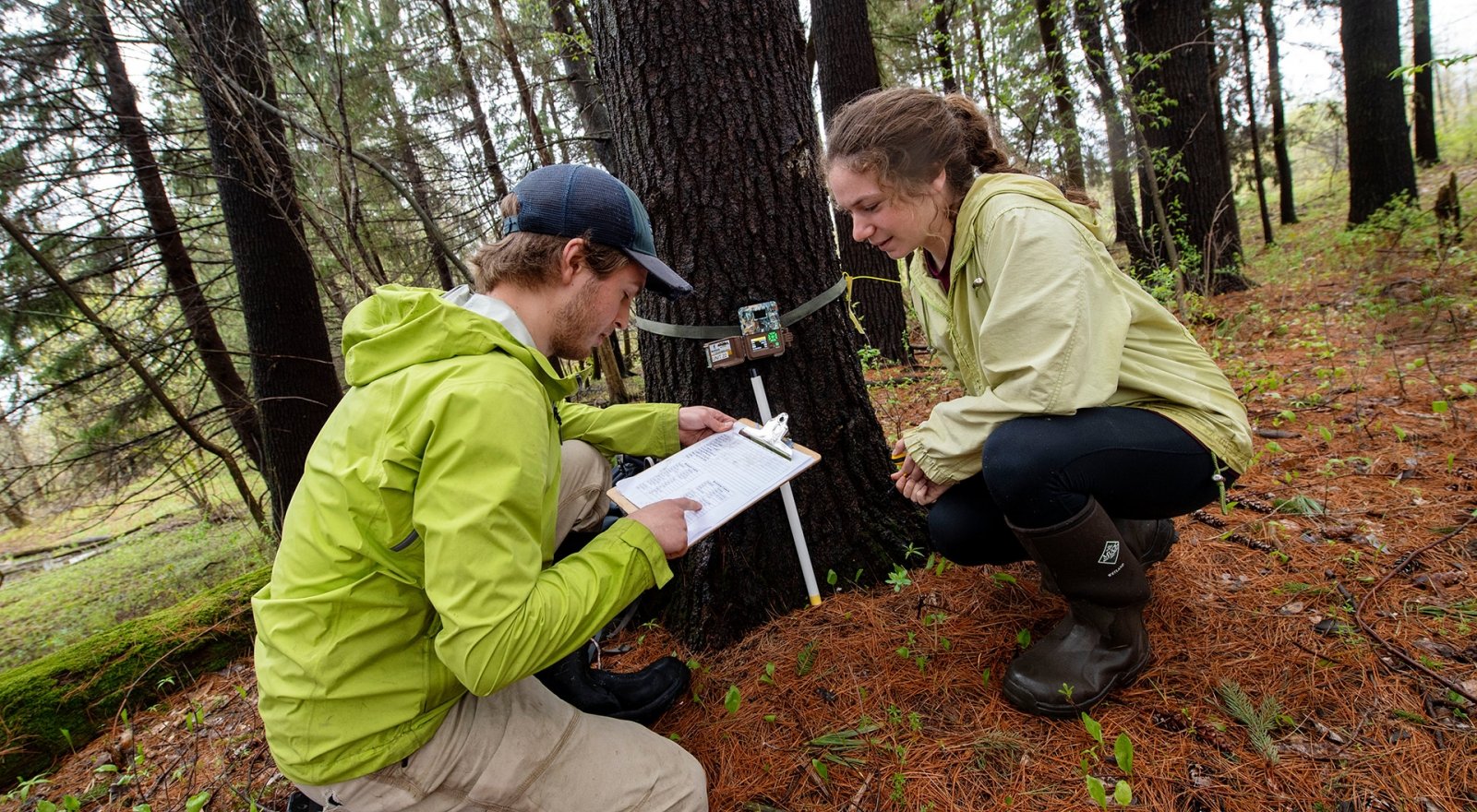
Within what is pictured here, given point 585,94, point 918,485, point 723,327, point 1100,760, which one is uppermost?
point 585,94

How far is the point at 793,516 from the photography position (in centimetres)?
228

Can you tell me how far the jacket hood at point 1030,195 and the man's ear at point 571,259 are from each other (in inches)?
40.9

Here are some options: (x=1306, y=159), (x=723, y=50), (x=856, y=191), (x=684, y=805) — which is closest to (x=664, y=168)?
(x=723, y=50)

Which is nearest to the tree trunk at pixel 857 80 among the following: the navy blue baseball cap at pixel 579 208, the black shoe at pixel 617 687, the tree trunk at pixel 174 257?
the black shoe at pixel 617 687

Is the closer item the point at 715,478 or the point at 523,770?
the point at 523,770

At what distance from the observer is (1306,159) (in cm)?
2362

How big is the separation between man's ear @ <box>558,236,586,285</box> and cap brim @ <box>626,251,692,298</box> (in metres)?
0.12

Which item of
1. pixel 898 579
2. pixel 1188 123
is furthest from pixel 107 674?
pixel 1188 123

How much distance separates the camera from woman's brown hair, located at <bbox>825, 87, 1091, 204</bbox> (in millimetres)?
1804

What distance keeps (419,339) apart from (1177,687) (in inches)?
83.5

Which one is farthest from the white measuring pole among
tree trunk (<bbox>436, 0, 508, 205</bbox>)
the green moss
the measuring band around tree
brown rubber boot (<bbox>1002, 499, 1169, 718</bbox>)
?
tree trunk (<bbox>436, 0, 508, 205</bbox>)

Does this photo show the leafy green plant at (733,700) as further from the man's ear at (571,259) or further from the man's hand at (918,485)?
the man's ear at (571,259)

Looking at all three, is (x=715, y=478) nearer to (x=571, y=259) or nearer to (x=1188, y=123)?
(x=571, y=259)

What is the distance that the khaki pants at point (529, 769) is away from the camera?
1458 mm
